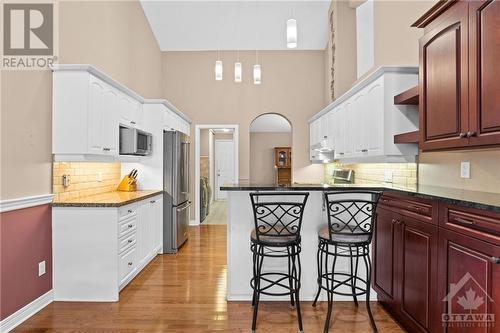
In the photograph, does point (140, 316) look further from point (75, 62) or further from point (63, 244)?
point (75, 62)

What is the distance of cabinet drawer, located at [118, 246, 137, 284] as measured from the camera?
3164 mm

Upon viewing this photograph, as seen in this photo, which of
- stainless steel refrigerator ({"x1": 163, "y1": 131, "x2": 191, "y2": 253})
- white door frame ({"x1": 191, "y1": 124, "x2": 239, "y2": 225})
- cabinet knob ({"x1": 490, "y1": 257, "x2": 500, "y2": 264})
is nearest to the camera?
cabinet knob ({"x1": 490, "y1": 257, "x2": 500, "y2": 264})

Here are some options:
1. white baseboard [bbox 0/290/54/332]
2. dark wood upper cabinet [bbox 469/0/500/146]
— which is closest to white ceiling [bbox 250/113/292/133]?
white baseboard [bbox 0/290/54/332]

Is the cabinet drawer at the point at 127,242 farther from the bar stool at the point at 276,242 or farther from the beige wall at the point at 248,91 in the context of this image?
the beige wall at the point at 248,91

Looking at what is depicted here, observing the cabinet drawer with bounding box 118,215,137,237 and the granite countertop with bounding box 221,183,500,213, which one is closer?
the granite countertop with bounding box 221,183,500,213

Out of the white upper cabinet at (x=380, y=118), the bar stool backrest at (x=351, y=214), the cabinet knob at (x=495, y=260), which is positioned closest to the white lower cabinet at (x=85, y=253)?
the bar stool backrest at (x=351, y=214)

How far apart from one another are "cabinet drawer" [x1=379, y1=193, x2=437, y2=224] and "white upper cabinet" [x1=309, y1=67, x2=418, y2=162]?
57 cm

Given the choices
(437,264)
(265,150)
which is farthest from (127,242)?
(265,150)

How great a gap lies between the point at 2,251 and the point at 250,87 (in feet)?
17.5

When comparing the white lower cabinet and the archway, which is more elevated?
the archway

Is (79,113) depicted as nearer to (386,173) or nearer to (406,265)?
(406,265)

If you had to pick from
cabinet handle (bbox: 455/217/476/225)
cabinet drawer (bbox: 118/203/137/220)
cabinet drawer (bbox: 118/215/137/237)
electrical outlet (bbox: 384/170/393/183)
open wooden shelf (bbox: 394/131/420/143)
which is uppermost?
open wooden shelf (bbox: 394/131/420/143)

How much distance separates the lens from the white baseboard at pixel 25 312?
2.46 meters

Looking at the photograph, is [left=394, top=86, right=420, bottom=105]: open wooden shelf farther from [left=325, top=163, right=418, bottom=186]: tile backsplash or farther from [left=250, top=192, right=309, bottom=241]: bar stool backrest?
[left=250, top=192, right=309, bottom=241]: bar stool backrest
